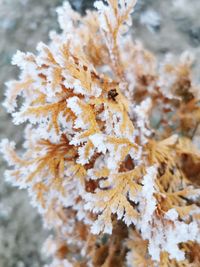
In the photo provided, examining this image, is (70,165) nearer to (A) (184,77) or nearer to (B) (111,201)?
(B) (111,201)

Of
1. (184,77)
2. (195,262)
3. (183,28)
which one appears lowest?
(195,262)

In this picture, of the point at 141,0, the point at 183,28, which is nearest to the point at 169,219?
the point at 183,28

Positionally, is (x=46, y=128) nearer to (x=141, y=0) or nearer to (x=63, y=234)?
(x=63, y=234)

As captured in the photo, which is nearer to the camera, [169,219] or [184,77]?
[169,219]

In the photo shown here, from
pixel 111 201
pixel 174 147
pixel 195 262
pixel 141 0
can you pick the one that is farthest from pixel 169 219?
pixel 141 0

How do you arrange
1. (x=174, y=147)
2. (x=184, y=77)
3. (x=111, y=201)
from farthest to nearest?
(x=184, y=77), (x=174, y=147), (x=111, y=201)

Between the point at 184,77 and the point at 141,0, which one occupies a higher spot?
the point at 141,0

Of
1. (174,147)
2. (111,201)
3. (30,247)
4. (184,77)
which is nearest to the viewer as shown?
(111,201)
